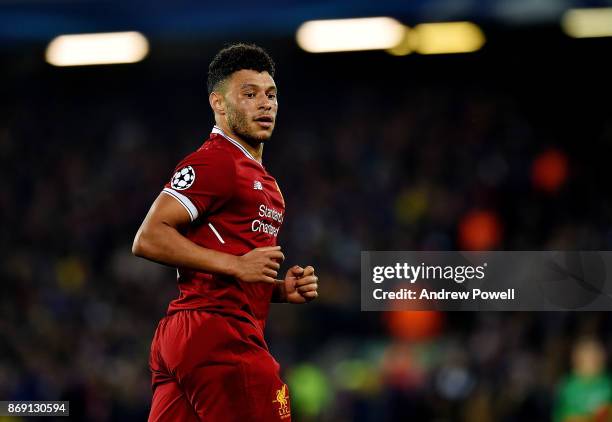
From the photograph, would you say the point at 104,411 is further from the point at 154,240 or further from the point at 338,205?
the point at 154,240

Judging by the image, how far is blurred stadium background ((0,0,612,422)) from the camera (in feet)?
29.7

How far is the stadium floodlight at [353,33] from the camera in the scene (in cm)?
1164

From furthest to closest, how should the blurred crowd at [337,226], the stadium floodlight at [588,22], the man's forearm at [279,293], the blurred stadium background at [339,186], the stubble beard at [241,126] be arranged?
the stadium floodlight at [588,22] → the blurred stadium background at [339,186] → the blurred crowd at [337,226] → the man's forearm at [279,293] → the stubble beard at [241,126]

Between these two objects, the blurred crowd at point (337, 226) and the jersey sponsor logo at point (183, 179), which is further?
the blurred crowd at point (337, 226)

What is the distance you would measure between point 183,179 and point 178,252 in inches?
10.9

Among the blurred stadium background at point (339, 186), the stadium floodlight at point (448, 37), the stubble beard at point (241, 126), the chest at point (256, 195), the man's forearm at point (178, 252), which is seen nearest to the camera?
the man's forearm at point (178, 252)

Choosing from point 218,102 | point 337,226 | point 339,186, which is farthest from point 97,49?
point 218,102

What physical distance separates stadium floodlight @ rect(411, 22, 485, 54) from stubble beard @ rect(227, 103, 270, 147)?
331 inches

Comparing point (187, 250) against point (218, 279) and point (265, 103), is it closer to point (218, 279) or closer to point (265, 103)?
point (218, 279)

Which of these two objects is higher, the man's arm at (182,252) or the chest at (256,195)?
the chest at (256,195)

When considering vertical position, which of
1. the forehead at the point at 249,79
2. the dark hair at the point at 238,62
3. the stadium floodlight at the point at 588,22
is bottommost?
the forehead at the point at 249,79

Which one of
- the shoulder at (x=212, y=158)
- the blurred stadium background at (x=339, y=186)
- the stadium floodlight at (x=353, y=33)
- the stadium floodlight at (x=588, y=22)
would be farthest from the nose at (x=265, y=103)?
the stadium floodlight at (x=588, y=22)

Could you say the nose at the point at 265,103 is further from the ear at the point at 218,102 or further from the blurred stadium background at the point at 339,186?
the blurred stadium background at the point at 339,186

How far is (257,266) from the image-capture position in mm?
3184
